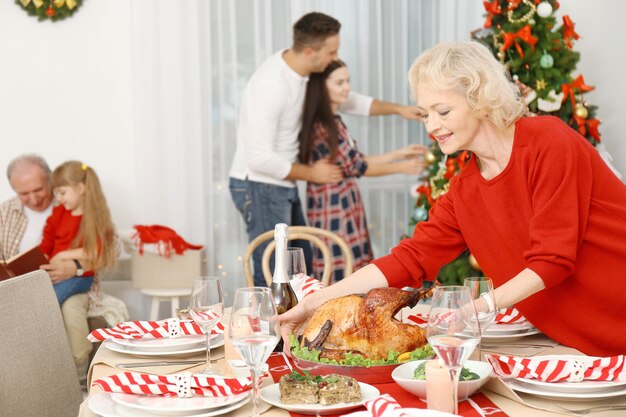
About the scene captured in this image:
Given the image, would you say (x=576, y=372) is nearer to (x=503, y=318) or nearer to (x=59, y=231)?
(x=503, y=318)

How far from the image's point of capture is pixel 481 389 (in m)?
1.52

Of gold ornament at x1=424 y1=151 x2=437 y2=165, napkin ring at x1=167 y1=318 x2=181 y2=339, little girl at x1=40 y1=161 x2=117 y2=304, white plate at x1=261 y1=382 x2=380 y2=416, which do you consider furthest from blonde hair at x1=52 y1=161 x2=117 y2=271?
white plate at x1=261 y1=382 x2=380 y2=416

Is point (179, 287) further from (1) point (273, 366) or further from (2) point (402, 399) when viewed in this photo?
(2) point (402, 399)

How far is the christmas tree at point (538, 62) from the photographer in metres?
3.59

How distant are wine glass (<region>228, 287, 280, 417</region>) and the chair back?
77 cm

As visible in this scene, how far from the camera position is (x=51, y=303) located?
7.09 feet

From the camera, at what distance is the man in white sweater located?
13.3ft

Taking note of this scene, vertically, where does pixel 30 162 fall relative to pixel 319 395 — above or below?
above

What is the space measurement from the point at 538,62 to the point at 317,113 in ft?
3.71

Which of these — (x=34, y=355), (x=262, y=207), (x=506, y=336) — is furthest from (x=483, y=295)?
(x=262, y=207)

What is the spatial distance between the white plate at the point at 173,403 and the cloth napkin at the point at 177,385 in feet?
0.03

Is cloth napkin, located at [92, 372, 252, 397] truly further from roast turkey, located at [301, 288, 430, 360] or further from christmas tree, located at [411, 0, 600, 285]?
christmas tree, located at [411, 0, 600, 285]

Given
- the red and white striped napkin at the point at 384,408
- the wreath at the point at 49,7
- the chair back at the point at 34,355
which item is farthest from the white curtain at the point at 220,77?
the red and white striped napkin at the point at 384,408

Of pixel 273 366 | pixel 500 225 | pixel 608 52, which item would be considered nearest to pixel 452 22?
pixel 608 52
